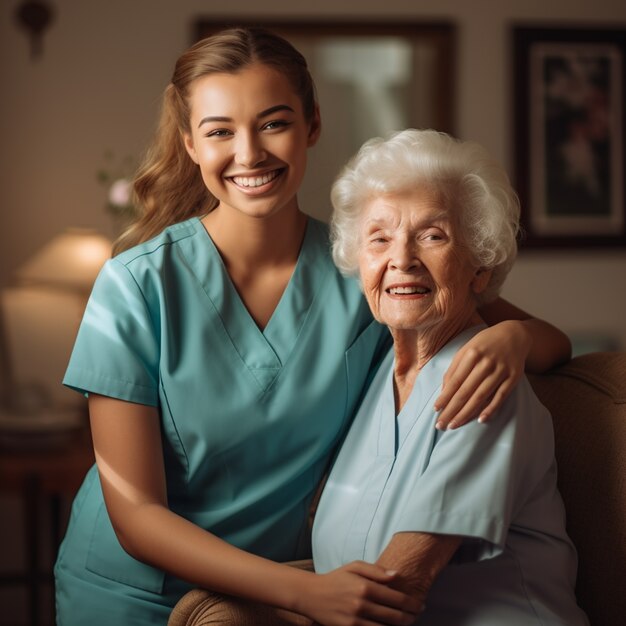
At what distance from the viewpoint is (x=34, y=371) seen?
11.2 ft

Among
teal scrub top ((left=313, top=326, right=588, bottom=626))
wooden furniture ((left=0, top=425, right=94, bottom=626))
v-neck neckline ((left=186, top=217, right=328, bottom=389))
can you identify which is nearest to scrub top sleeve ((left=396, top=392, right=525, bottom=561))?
teal scrub top ((left=313, top=326, right=588, bottom=626))

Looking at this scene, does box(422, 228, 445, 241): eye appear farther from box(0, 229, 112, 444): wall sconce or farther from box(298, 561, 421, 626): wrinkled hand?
box(0, 229, 112, 444): wall sconce

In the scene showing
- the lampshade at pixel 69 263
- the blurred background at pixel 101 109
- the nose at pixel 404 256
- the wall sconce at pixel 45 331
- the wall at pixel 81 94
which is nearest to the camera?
the nose at pixel 404 256

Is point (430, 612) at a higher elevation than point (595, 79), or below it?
below

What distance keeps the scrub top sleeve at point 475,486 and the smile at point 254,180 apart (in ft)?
1.75

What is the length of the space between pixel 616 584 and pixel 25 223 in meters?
2.89

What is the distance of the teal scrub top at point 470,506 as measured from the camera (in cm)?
122

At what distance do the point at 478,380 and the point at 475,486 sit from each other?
0.15 m

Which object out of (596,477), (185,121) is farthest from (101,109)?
(596,477)

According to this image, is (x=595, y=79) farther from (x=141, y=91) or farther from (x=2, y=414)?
(x=2, y=414)

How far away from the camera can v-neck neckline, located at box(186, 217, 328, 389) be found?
5.00 ft

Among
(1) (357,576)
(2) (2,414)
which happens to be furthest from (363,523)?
(2) (2,414)

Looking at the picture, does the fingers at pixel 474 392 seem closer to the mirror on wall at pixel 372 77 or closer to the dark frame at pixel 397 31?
the mirror on wall at pixel 372 77

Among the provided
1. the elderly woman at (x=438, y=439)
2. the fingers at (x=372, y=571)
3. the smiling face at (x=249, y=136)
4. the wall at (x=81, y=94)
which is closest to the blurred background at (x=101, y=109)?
the wall at (x=81, y=94)
